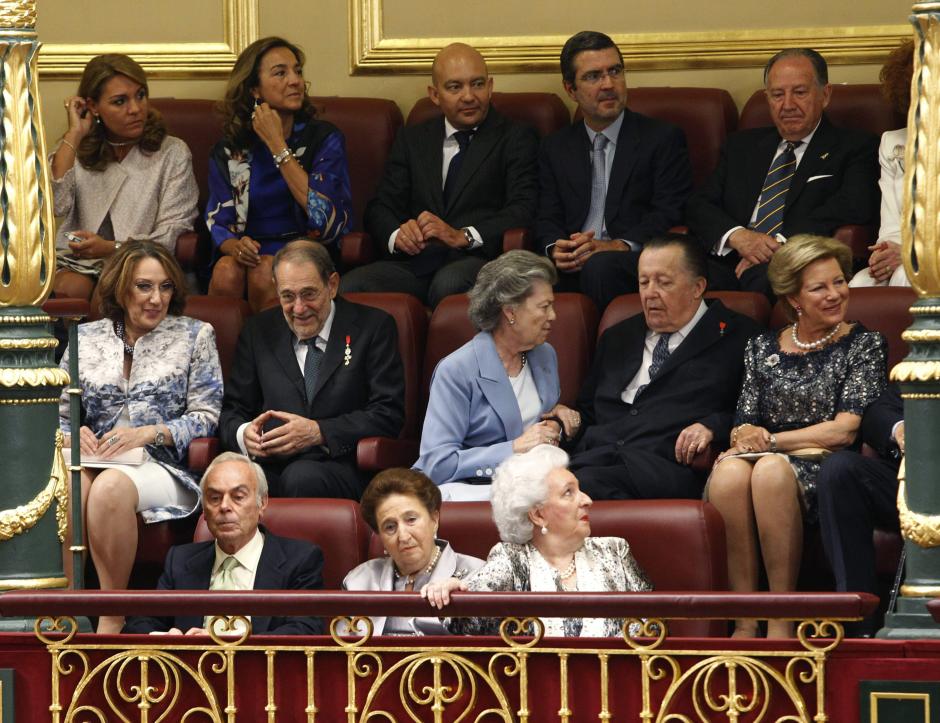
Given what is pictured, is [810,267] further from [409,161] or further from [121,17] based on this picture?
[121,17]

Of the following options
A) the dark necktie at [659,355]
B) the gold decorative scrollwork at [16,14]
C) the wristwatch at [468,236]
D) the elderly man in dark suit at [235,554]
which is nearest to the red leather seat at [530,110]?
the wristwatch at [468,236]

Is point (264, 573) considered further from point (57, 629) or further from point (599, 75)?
point (599, 75)

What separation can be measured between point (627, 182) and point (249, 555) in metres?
2.05

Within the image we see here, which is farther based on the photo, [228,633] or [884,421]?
[884,421]

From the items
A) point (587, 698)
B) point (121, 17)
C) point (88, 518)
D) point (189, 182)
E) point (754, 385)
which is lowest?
point (587, 698)

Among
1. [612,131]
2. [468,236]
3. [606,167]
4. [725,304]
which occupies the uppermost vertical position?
[612,131]

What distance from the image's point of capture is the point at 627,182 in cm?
550

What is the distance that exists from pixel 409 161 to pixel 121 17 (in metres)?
1.38

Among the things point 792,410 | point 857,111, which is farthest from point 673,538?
point 857,111

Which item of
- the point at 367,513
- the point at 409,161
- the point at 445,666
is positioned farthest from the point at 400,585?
the point at 409,161

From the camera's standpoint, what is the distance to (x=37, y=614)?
11.1 ft

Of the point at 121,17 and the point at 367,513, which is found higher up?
the point at 121,17

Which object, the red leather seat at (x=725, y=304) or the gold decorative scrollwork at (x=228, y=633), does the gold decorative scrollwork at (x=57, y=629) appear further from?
the red leather seat at (x=725, y=304)

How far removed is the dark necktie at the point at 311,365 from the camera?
4840 mm
